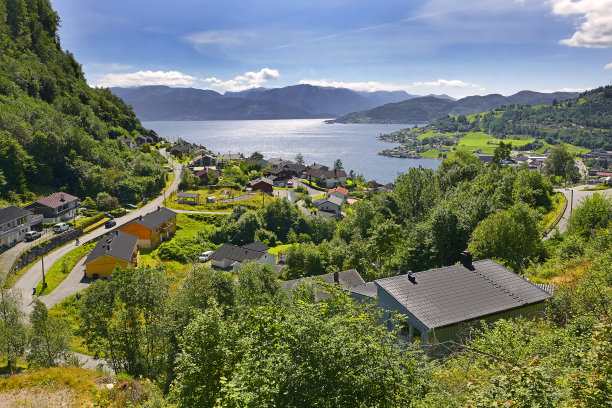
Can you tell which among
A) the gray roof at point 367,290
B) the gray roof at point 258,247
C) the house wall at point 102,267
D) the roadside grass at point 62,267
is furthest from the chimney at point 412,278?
the gray roof at point 258,247

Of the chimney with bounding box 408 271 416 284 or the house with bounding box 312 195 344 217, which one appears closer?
the chimney with bounding box 408 271 416 284

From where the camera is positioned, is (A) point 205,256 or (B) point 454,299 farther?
(A) point 205,256

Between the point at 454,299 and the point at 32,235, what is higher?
the point at 454,299

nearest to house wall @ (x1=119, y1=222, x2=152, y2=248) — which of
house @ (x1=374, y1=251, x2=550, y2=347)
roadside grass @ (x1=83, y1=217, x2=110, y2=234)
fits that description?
roadside grass @ (x1=83, y1=217, x2=110, y2=234)

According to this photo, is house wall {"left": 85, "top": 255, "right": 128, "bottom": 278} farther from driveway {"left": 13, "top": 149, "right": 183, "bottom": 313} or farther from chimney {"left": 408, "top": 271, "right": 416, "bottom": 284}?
chimney {"left": 408, "top": 271, "right": 416, "bottom": 284}

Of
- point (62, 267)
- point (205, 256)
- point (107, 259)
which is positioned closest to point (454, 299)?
point (107, 259)

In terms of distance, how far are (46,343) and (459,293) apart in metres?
16.9

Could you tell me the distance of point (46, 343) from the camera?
1541cm

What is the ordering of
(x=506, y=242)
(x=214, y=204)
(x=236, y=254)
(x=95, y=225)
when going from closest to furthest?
(x=506, y=242)
(x=236, y=254)
(x=95, y=225)
(x=214, y=204)

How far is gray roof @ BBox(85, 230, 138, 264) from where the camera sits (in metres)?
31.8

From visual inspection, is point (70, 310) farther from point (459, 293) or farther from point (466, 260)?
point (466, 260)

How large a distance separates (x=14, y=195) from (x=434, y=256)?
45.5 metres

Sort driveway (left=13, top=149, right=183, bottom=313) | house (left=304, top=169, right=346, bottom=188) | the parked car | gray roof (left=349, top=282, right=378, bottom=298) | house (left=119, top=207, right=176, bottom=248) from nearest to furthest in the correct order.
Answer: gray roof (left=349, top=282, right=378, bottom=298), driveway (left=13, top=149, right=183, bottom=313), the parked car, house (left=119, top=207, right=176, bottom=248), house (left=304, top=169, right=346, bottom=188)

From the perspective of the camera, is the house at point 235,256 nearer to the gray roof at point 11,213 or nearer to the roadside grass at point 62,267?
the roadside grass at point 62,267
